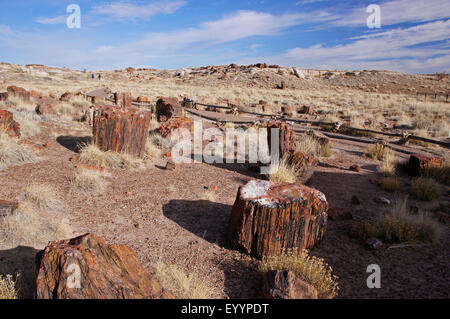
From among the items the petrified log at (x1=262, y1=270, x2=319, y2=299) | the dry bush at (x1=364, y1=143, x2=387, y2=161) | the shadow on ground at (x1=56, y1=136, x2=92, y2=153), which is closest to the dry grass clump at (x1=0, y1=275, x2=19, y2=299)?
the petrified log at (x1=262, y1=270, x2=319, y2=299)

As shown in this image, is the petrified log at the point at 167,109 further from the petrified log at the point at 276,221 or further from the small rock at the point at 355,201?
the petrified log at the point at 276,221

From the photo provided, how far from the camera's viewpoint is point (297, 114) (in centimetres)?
1980

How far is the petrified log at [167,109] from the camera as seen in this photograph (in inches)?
535

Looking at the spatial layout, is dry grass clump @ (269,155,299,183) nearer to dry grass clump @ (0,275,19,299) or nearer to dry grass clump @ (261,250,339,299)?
dry grass clump @ (261,250,339,299)

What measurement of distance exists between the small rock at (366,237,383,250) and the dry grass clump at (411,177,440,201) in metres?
2.64

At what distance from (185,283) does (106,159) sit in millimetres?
4618

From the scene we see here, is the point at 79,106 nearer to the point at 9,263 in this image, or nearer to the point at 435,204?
the point at 9,263

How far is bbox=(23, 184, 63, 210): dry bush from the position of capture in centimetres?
484

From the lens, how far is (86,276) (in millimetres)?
2588

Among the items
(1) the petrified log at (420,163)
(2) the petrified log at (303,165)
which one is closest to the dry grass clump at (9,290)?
(2) the petrified log at (303,165)

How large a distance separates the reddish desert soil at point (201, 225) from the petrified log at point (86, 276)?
0.84m
